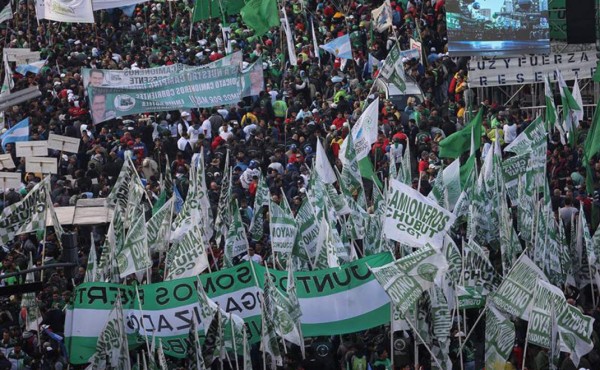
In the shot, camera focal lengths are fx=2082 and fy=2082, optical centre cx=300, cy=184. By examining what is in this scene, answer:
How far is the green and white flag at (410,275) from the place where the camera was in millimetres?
23984

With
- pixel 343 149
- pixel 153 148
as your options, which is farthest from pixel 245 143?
pixel 343 149

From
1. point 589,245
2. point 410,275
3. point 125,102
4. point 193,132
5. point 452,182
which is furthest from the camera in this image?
point 125,102

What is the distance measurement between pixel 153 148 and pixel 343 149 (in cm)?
624

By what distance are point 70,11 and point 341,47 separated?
6485 millimetres

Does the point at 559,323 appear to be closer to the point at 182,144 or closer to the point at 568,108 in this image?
the point at 568,108

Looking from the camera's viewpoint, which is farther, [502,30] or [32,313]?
[502,30]

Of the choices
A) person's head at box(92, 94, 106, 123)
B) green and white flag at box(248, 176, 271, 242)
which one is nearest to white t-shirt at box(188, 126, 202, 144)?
person's head at box(92, 94, 106, 123)

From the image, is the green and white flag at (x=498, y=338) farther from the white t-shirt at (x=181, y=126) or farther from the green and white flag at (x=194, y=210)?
the white t-shirt at (x=181, y=126)

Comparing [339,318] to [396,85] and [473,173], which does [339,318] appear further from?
[396,85]

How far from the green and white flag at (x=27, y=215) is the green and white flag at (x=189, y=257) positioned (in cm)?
287

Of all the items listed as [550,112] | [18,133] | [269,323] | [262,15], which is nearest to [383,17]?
[262,15]

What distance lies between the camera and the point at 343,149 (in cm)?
2961

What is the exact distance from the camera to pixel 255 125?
3509cm

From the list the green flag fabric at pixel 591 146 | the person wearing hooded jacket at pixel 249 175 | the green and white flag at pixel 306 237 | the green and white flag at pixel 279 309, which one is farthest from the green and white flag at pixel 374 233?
the person wearing hooded jacket at pixel 249 175
